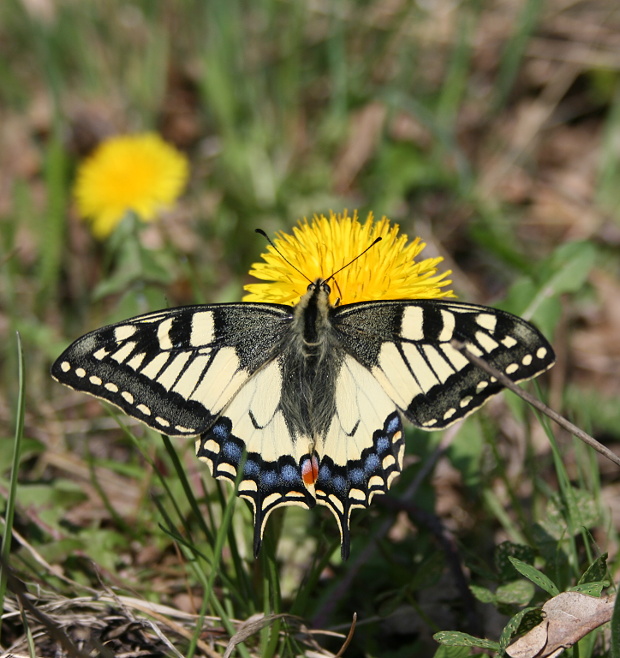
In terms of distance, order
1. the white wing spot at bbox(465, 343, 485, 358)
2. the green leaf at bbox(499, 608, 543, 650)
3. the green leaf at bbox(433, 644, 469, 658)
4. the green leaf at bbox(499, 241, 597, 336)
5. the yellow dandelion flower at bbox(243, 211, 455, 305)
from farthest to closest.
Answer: the green leaf at bbox(499, 241, 597, 336) → the yellow dandelion flower at bbox(243, 211, 455, 305) → the white wing spot at bbox(465, 343, 485, 358) → the green leaf at bbox(433, 644, 469, 658) → the green leaf at bbox(499, 608, 543, 650)

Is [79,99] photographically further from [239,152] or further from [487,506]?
[487,506]

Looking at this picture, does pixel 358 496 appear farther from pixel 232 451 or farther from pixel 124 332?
pixel 124 332

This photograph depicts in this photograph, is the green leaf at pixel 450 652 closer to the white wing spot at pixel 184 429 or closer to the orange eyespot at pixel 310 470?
the orange eyespot at pixel 310 470

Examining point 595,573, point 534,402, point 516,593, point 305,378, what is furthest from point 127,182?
point 595,573

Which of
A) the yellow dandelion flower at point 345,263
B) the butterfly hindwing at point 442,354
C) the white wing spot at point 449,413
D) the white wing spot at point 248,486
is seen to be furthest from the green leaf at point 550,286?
the white wing spot at point 248,486

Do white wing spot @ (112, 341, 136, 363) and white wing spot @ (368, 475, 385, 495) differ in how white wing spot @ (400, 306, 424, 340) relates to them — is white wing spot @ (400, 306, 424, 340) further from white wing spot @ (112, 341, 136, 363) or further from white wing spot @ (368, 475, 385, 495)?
white wing spot @ (112, 341, 136, 363)

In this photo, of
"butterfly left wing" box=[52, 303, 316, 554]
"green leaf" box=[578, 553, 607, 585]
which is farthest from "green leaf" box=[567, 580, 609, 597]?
"butterfly left wing" box=[52, 303, 316, 554]

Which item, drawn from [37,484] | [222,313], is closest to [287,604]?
[222,313]

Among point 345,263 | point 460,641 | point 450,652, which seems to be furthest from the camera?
point 345,263
